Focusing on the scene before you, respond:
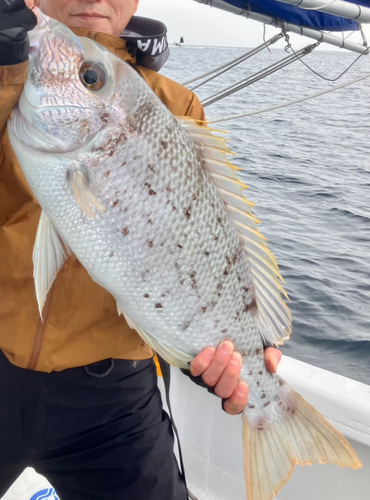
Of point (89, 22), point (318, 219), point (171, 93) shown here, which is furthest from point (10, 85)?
point (318, 219)

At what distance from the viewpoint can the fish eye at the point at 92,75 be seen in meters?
1.41

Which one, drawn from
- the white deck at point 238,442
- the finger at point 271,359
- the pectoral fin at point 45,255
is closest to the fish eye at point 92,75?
the pectoral fin at point 45,255

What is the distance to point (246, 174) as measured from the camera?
1080 cm

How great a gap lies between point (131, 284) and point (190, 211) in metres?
0.31

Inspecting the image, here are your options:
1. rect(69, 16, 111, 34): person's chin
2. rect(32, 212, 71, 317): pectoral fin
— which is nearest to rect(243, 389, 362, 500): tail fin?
rect(32, 212, 71, 317): pectoral fin

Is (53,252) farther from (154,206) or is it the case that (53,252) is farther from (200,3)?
(200,3)

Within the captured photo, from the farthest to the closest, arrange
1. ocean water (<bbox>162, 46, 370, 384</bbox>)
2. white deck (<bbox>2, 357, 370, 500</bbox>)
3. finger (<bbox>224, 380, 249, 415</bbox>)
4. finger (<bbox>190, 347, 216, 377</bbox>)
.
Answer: ocean water (<bbox>162, 46, 370, 384</bbox>) → white deck (<bbox>2, 357, 370, 500</bbox>) → finger (<bbox>224, 380, 249, 415</bbox>) → finger (<bbox>190, 347, 216, 377</bbox>)

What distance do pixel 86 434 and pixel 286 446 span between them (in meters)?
0.78

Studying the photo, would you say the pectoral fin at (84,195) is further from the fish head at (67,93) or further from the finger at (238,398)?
the finger at (238,398)

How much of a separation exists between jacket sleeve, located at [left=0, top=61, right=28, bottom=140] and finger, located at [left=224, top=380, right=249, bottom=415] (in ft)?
3.99

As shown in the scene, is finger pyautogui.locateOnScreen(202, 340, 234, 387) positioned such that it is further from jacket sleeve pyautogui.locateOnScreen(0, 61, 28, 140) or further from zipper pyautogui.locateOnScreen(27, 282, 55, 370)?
jacket sleeve pyautogui.locateOnScreen(0, 61, 28, 140)

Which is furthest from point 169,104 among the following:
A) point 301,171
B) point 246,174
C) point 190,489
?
Answer: point 301,171

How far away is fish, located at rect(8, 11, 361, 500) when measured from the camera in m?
1.39

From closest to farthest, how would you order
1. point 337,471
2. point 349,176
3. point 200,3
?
1. point 337,471
2. point 200,3
3. point 349,176
